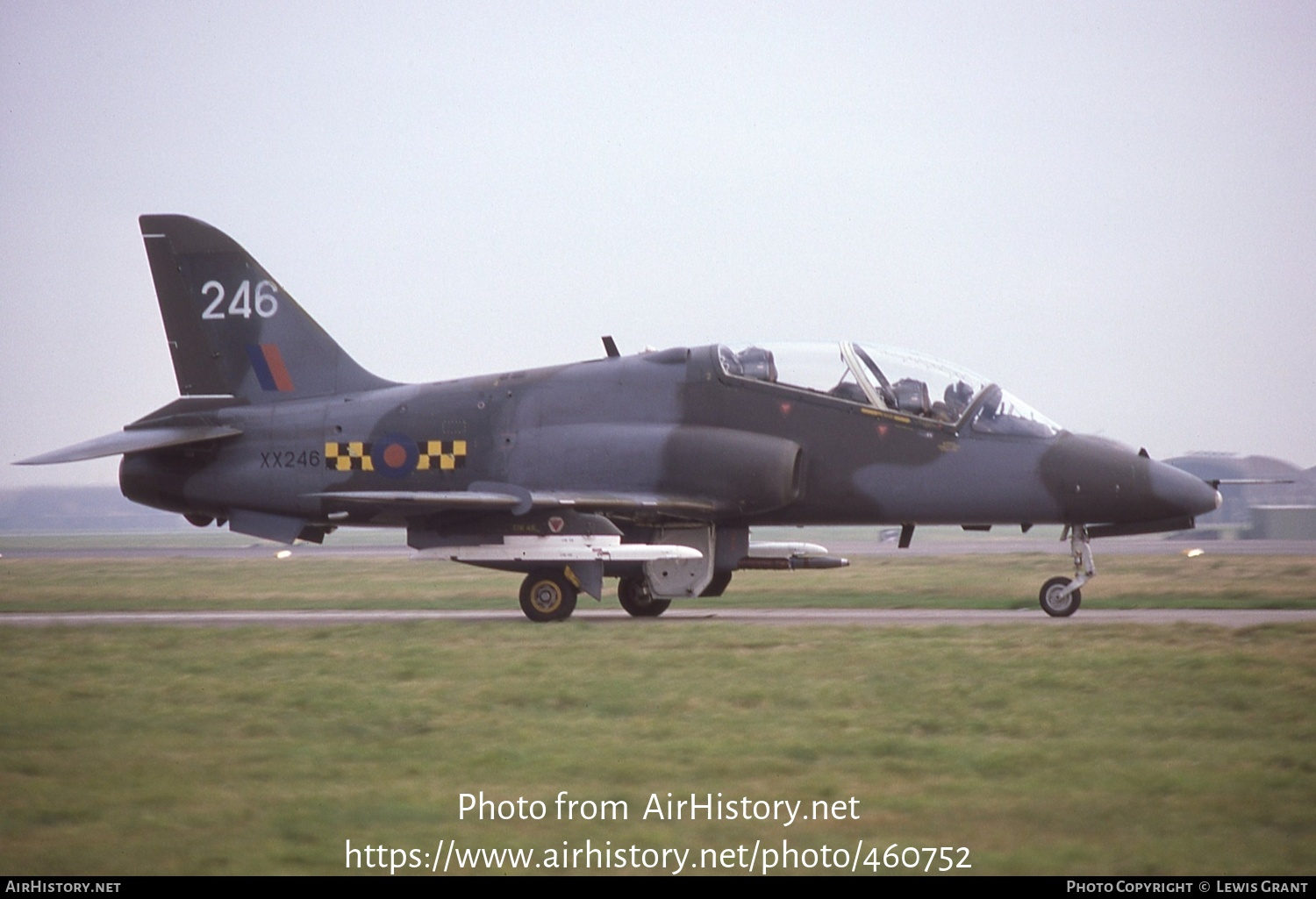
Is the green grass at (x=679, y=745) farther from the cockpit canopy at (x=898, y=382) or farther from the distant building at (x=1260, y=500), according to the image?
the distant building at (x=1260, y=500)

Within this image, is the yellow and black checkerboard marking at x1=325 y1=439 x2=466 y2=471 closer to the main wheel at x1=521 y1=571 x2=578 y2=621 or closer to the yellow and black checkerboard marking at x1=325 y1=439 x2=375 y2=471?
the yellow and black checkerboard marking at x1=325 y1=439 x2=375 y2=471

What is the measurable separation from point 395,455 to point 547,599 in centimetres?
285

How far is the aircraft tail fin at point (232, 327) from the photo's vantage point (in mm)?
17641

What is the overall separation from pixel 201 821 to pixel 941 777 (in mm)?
3621

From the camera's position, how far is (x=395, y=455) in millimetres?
16594

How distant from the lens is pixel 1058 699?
9148 millimetres

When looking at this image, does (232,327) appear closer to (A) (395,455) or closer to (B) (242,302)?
(B) (242,302)

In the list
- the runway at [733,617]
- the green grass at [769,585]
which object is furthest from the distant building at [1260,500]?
the runway at [733,617]

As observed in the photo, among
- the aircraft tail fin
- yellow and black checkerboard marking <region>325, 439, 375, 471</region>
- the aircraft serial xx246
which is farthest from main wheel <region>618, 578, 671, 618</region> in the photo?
the aircraft tail fin

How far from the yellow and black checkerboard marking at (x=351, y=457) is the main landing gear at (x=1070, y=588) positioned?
318 inches

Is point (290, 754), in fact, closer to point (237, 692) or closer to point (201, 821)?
point (201, 821)

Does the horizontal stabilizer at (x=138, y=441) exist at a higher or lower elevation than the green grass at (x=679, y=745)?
higher

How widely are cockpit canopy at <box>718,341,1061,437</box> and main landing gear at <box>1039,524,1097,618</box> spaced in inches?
52.3

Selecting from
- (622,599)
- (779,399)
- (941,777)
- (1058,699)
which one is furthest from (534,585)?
(941,777)
